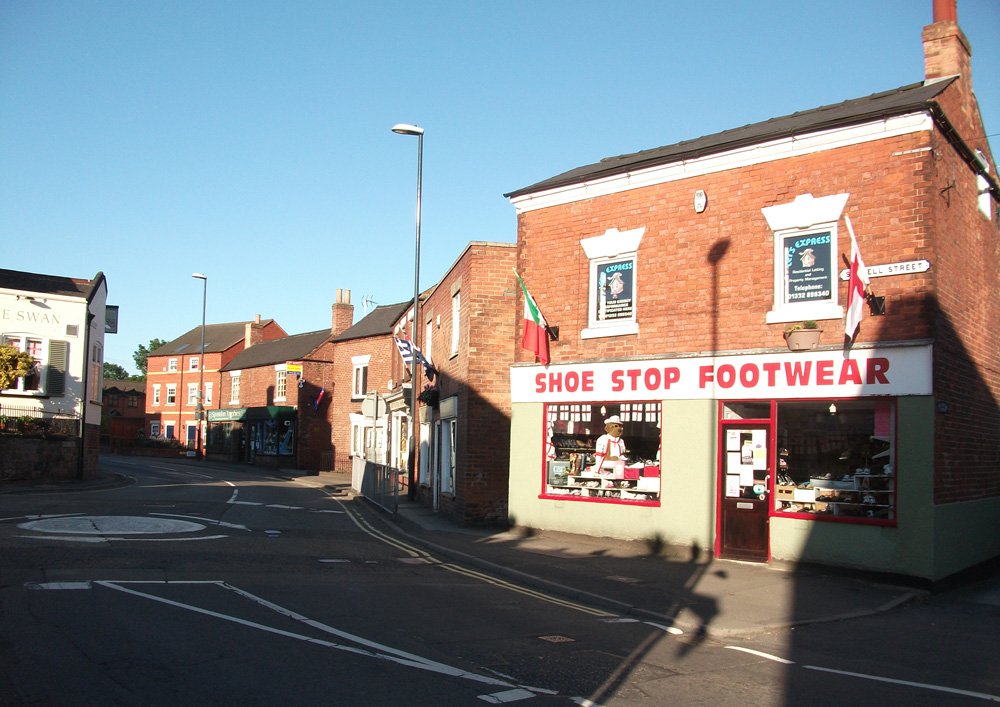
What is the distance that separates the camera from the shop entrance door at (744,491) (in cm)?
1417

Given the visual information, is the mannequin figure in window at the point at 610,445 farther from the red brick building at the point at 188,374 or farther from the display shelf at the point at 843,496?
the red brick building at the point at 188,374

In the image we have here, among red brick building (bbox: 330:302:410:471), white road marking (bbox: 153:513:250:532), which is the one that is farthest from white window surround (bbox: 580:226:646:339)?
red brick building (bbox: 330:302:410:471)

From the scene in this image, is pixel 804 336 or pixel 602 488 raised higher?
pixel 804 336

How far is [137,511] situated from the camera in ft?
62.6

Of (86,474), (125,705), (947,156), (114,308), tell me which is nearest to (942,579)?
(947,156)

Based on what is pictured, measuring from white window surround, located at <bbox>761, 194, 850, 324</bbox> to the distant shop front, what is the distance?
130 feet

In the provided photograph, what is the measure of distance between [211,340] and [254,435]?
20.3 metres

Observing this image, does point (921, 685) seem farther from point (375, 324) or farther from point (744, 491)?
point (375, 324)

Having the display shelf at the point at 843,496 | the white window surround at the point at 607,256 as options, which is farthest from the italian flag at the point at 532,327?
the display shelf at the point at 843,496

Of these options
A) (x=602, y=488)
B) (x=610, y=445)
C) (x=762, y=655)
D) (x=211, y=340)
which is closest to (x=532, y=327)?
(x=610, y=445)

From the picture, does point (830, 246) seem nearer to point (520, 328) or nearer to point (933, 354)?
point (933, 354)

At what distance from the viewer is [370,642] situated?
310 inches

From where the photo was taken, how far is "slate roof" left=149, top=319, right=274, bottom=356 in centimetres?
6781

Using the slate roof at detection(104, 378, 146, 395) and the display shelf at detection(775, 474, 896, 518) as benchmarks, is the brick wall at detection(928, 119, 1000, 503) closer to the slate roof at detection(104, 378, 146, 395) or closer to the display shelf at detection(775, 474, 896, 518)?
the display shelf at detection(775, 474, 896, 518)
